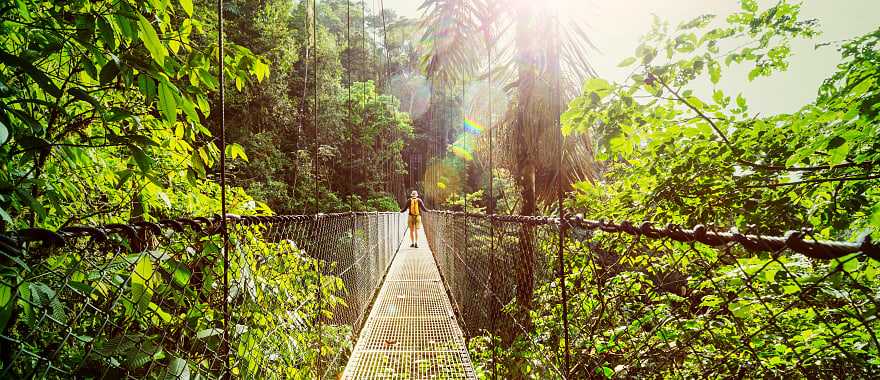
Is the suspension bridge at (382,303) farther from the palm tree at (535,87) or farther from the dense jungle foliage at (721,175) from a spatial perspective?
the palm tree at (535,87)

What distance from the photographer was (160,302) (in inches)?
29.5

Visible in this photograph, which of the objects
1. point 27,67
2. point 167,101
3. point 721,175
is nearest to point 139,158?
point 167,101

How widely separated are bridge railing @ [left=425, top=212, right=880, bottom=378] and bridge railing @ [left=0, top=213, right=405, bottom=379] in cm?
74

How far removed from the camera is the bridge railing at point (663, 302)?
533 mm

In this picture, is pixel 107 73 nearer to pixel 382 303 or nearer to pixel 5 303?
pixel 5 303

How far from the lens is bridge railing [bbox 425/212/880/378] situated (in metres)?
0.53

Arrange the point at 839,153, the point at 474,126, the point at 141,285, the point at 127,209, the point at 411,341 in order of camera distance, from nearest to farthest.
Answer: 1. the point at 141,285
2. the point at 839,153
3. the point at 127,209
4. the point at 411,341
5. the point at 474,126

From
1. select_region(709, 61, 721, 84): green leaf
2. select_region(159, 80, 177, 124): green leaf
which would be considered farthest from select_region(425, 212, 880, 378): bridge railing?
select_region(159, 80, 177, 124): green leaf

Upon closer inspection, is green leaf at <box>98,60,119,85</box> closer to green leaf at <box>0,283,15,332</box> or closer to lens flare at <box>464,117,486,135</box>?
green leaf at <box>0,283,15,332</box>

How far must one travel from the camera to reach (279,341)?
3.89 ft

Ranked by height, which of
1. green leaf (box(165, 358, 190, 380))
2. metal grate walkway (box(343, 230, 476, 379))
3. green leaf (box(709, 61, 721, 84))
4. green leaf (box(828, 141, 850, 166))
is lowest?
metal grate walkway (box(343, 230, 476, 379))

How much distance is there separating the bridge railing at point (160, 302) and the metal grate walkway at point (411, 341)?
0.28 metres

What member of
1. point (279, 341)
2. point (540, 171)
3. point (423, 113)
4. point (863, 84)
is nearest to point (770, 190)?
point (863, 84)

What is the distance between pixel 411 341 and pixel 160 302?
1750mm
